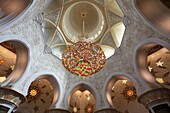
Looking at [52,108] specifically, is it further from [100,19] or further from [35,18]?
[100,19]

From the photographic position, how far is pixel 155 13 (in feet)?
19.7

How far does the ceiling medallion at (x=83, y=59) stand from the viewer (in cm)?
635

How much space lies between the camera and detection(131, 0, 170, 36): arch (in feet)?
18.9

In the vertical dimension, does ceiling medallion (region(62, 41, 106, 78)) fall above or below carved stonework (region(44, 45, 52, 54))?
below

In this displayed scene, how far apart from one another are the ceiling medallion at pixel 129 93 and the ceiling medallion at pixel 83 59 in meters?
3.42

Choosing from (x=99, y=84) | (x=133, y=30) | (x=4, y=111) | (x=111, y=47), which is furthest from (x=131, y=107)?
(x=4, y=111)

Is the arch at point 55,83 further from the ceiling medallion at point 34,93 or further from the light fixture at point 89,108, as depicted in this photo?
the light fixture at point 89,108

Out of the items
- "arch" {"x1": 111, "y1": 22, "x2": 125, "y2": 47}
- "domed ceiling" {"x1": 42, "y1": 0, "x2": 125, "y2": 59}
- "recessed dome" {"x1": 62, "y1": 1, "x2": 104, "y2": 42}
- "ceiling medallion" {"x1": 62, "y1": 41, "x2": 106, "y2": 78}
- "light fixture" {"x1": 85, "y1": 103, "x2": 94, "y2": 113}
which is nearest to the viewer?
"ceiling medallion" {"x1": 62, "y1": 41, "x2": 106, "y2": 78}

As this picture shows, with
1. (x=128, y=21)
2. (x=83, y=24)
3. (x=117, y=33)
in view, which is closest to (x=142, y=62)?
(x=128, y=21)

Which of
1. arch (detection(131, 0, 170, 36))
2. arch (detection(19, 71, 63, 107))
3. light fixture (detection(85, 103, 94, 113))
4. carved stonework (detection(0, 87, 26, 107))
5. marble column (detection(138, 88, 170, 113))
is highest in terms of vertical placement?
arch (detection(131, 0, 170, 36))

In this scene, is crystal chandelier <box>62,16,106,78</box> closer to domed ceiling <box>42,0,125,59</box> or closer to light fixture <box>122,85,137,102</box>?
domed ceiling <box>42,0,125,59</box>

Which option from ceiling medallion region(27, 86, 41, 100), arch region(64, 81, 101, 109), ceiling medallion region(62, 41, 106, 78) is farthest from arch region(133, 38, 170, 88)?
ceiling medallion region(27, 86, 41, 100)

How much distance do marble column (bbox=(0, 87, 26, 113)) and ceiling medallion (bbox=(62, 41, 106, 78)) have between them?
2.34m

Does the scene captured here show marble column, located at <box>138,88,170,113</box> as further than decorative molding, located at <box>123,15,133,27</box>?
No
